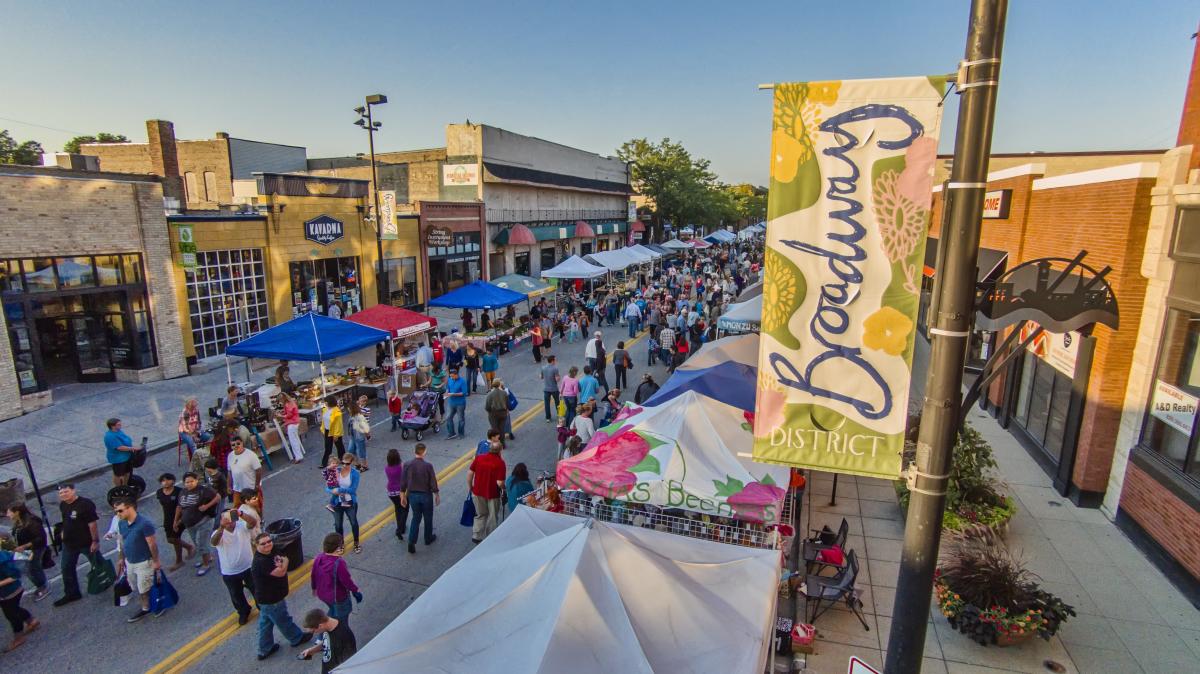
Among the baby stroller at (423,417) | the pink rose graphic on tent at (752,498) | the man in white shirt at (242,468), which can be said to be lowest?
the baby stroller at (423,417)

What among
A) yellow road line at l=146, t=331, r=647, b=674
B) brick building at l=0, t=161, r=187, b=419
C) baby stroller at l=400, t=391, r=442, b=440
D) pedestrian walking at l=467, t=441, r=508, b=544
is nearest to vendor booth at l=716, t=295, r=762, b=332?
baby stroller at l=400, t=391, r=442, b=440

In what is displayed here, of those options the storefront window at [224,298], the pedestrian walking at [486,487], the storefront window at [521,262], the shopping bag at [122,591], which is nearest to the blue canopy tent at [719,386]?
the pedestrian walking at [486,487]

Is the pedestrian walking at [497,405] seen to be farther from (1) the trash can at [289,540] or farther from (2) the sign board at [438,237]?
(2) the sign board at [438,237]

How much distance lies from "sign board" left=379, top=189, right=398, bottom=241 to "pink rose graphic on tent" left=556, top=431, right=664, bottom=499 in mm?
19677

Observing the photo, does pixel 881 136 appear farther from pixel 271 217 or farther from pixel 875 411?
pixel 271 217

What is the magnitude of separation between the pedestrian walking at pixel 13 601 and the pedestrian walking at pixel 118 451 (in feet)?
10.8

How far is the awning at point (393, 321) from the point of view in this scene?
15977 mm

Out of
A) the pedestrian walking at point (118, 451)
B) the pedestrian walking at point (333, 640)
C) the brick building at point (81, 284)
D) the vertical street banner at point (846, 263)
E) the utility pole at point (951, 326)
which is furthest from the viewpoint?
the brick building at point (81, 284)

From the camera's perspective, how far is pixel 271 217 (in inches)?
853

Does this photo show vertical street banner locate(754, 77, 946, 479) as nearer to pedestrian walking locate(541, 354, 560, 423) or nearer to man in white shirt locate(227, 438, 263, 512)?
man in white shirt locate(227, 438, 263, 512)

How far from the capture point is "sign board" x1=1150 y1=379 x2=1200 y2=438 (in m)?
7.79

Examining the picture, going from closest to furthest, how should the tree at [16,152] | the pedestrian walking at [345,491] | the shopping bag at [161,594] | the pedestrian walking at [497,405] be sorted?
the shopping bag at [161,594], the pedestrian walking at [345,491], the pedestrian walking at [497,405], the tree at [16,152]

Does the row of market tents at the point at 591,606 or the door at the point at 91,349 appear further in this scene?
the door at the point at 91,349

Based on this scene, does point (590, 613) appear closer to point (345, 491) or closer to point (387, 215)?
point (345, 491)
